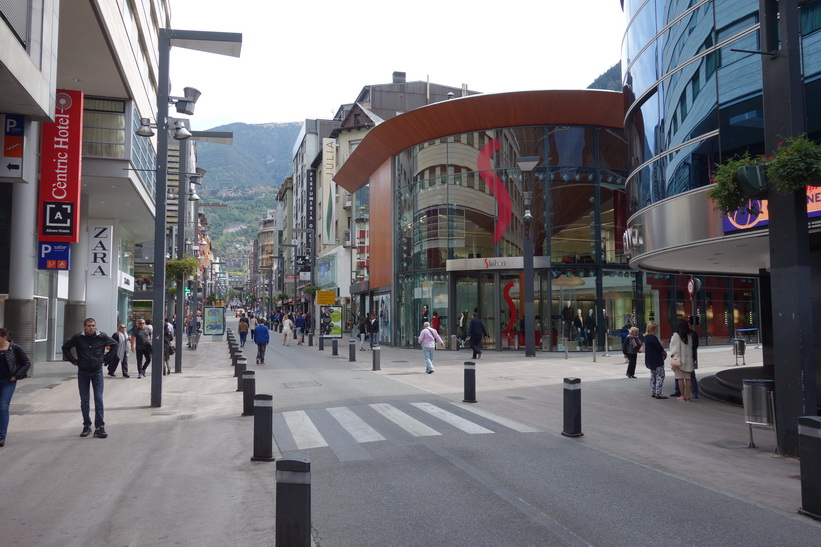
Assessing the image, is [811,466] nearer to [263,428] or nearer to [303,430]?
[263,428]

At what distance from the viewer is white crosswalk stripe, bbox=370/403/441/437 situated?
10.1 m

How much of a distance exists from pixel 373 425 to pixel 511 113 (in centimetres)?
2265

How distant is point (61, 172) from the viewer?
57.8ft

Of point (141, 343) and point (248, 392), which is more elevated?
point (141, 343)

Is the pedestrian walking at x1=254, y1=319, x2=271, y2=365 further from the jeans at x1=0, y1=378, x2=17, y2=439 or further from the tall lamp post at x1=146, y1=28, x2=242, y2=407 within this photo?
the jeans at x1=0, y1=378, x2=17, y2=439

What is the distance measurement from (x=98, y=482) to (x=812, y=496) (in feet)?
24.6

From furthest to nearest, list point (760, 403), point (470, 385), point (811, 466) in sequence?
1. point (470, 385)
2. point (760, 403)
3. point (811, 466)

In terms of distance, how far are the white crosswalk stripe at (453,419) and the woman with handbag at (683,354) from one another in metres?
5.37

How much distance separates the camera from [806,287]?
820 cm

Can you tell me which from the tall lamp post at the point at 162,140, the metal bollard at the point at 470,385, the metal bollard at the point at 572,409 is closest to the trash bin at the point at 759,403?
the metal bollard at the point at 572,409

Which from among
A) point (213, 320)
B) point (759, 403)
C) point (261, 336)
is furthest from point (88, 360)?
point (213, 320)

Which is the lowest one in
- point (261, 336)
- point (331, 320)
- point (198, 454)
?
point (198, 454)

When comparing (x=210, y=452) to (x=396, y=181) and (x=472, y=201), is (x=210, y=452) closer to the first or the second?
(x=472, y=201)

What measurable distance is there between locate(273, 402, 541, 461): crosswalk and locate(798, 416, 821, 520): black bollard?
4580 mm
